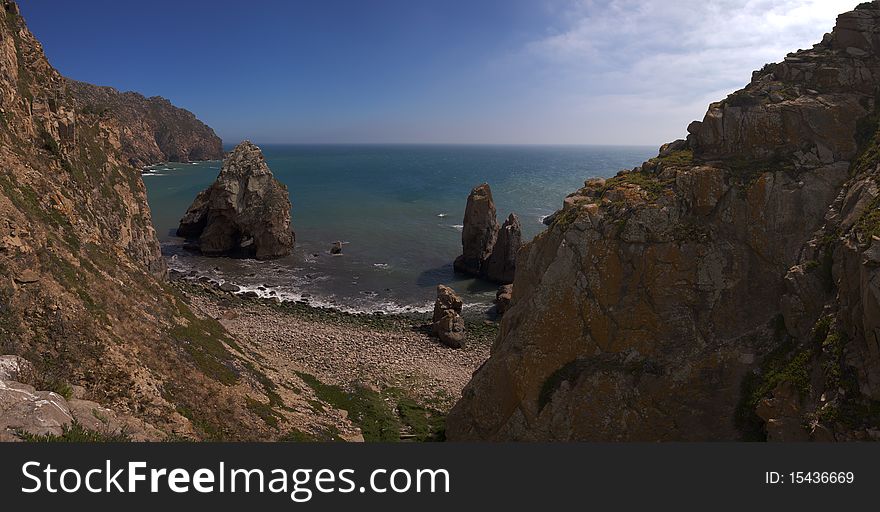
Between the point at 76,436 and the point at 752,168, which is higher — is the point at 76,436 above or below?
below

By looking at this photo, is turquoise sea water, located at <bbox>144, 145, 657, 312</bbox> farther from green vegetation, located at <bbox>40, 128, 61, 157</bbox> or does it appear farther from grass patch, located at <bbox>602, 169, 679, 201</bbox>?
grass patch, located at <bbox>602, 169, 679, 201</bbox>

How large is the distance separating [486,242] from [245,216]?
37.1m

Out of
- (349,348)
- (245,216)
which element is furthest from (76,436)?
(245,216)

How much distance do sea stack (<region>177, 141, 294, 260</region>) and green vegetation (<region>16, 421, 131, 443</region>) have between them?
2484 inches

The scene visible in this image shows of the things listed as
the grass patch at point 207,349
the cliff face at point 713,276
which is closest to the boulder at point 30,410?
the grass patch at point 207,349

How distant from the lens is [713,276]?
57.4 ft

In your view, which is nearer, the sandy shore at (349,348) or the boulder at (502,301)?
the sandy shore at (349,348)

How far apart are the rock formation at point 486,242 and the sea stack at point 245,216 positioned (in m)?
28.7

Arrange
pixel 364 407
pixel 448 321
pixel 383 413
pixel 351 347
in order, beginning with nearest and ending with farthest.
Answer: pixel 383 413, pixel 364 407, pixel 351 347, pixel 448 321

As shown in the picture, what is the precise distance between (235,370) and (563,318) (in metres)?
16.6

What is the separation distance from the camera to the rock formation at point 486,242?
61.2m

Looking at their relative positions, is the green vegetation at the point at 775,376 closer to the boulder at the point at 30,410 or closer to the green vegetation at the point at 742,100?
the green vegetation at the point at 742,100

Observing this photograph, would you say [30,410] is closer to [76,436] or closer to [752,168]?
→ [76,436]

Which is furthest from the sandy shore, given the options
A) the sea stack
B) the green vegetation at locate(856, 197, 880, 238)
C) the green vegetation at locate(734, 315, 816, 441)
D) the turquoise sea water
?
the green vegetation at locate(856, 197, 880, 238)
